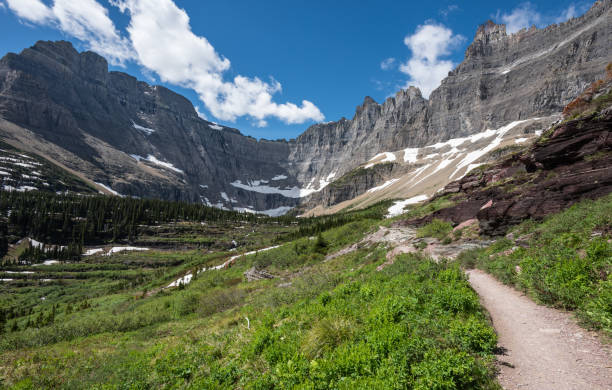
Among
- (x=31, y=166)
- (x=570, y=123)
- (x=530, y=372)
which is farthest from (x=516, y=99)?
(x=31, y=166)

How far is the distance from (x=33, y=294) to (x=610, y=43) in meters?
280

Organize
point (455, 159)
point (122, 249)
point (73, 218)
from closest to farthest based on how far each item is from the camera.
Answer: point (122, 249) < point (73, 218) < point (455, 159)

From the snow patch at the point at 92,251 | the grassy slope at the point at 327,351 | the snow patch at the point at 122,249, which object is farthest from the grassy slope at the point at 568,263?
the snow patch at the point at 92,251

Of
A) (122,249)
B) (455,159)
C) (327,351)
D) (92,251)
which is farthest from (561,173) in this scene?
(455,159)

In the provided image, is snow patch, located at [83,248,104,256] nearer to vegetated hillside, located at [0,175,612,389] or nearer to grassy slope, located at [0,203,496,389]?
vegetated hillside, located at [0,175,612,389]

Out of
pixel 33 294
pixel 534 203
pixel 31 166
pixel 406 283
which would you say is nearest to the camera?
pixel 406 283

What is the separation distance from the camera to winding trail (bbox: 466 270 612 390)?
409 centimetres

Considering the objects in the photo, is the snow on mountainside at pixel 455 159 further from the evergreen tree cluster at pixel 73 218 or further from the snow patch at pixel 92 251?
the snow patch at pixel 92 251

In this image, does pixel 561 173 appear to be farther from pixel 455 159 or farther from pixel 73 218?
pixel 455 159

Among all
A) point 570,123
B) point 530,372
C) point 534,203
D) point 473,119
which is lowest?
point 530,372

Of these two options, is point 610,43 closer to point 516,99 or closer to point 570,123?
point 516,99

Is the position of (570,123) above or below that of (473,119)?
below

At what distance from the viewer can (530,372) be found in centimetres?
437

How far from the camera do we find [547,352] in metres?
4.96
